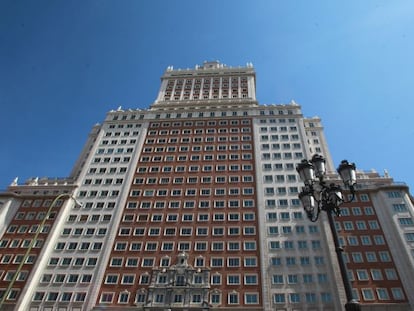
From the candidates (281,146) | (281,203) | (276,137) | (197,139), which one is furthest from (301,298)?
(197,139)

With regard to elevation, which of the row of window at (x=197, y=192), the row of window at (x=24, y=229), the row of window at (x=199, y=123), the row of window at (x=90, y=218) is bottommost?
the row of window at (x=24, y=229)

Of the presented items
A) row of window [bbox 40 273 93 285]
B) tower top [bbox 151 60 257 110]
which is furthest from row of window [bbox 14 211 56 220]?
tower top [bbox 151 60 257 110]

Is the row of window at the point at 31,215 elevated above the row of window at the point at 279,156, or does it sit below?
below

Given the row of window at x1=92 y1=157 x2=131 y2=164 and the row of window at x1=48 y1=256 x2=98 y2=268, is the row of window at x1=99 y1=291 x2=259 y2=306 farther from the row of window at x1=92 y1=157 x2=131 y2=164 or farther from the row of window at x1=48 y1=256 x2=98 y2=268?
the row of window at x1=92 y1=157 x2=131 y2=164

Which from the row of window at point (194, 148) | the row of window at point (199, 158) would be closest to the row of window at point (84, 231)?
the row of window at point (199, 158)

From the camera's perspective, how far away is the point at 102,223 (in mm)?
61438

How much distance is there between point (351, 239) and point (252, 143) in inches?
1199

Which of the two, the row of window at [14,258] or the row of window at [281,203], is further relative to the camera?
the row of window at [281,203]

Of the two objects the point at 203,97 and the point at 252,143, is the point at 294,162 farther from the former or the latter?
the point at 203,97

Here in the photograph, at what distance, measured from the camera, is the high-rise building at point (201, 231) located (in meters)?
50.1

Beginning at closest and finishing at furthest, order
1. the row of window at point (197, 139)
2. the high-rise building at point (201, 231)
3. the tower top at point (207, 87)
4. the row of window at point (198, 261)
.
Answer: the high-rise building at point (201, 231), the row of window at point (198, 261), the row of window at point (197, 139), the tower top at point (207, 87)

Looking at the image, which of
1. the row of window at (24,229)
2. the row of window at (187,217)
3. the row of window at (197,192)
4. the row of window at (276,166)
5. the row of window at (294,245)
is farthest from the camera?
the row of window at (276,166)

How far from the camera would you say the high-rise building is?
50.1 m

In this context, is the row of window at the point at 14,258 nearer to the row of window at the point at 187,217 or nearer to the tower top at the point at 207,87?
the row of window at the point at 187,217
